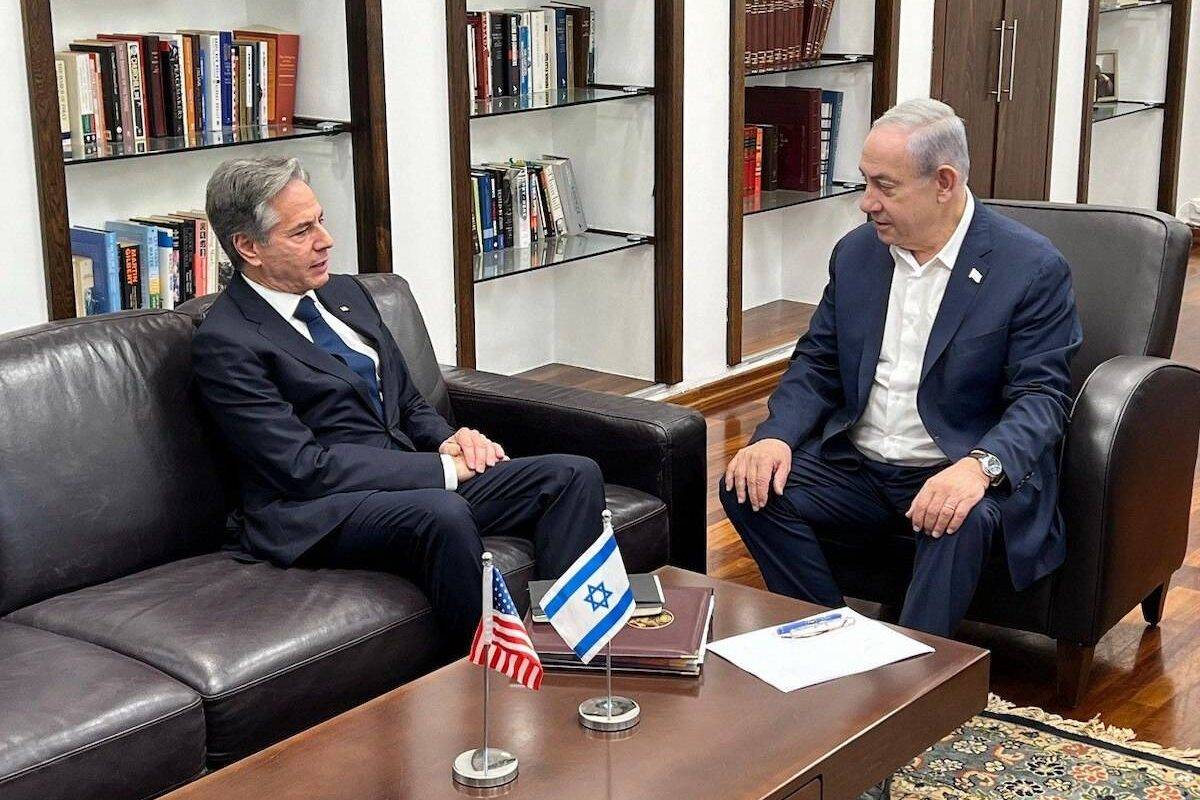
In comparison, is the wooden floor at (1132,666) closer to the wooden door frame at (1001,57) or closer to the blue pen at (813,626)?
the blue pen at (813,626)

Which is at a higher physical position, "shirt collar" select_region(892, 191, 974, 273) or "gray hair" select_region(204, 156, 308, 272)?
"gray hair" select_region(204, 156, 308, 272)

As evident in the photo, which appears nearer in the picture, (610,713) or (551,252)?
(610,713)

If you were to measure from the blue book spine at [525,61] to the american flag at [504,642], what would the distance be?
Answer: 115 inches

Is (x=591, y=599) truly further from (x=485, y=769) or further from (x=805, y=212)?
(x=805, y=212)

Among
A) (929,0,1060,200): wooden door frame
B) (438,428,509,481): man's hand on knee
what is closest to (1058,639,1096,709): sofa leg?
(438,428,509,481): man's hand on knee

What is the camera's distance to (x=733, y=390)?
5.20 metres

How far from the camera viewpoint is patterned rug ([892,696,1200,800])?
2.55m

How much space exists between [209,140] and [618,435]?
51.7 inches

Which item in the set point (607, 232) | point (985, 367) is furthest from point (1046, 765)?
point (607, 232)

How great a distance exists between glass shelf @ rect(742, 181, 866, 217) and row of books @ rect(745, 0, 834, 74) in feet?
1.49

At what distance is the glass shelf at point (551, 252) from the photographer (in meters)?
4.41

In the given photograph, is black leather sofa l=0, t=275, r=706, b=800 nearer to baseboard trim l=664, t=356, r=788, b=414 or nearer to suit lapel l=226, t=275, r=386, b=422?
suit lapel l=226, t=275, r=386, b=422

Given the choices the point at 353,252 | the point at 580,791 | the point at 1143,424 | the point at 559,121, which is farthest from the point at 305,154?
the point at 580,791

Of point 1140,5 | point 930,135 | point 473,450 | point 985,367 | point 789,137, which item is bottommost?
point 473,450
